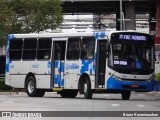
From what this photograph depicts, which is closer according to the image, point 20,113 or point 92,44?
point 20,113

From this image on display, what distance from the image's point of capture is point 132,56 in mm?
28031

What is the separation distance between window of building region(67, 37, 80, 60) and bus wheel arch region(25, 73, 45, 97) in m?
2.82

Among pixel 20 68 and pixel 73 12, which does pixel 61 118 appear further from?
pixel 73 12

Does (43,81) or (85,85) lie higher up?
(43,81)

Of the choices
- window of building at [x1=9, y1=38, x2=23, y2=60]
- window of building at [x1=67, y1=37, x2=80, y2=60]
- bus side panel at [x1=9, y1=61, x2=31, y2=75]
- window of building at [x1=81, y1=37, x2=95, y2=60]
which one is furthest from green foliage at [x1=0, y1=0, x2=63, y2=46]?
window of building at [x1=81, y1=37, x2=95, y2=60]

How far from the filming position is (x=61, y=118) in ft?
55.6

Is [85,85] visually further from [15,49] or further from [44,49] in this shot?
[15,49]

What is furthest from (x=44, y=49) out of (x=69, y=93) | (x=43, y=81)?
(x=69, y=93)

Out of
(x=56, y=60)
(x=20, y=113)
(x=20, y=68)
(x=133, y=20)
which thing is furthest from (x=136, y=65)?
(x=133, y=20)

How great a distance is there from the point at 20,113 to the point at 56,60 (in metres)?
12.4

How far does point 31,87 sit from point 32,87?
0.10 metres

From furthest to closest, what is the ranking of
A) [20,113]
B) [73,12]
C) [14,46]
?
[73,12], [14,46], [20,113]

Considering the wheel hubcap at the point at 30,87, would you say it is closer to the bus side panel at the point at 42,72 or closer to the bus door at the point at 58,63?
the bus side panel at the point at 42,72

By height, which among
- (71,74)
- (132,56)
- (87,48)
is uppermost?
(87,48)
